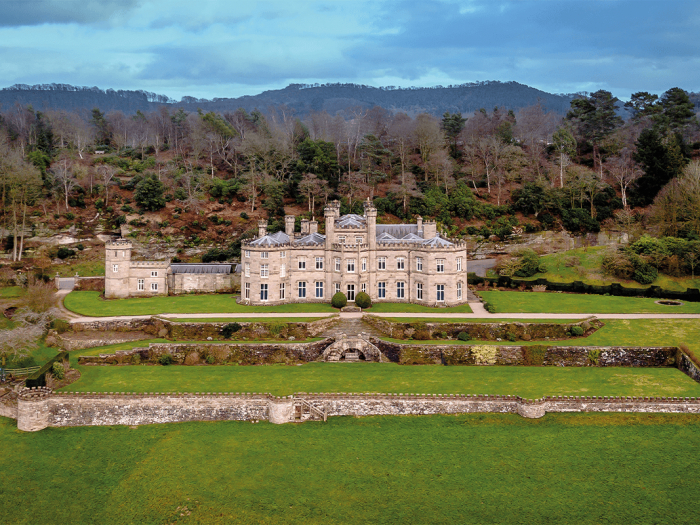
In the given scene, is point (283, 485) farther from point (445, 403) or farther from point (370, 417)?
point (445, 403)

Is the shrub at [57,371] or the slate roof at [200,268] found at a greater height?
the slate roof at [200,268]

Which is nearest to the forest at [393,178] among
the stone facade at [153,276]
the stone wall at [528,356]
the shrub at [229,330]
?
the stone facade at [153,276]

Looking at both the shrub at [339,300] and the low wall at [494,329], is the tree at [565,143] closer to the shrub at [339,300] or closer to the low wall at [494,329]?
the low wall at [494,329]

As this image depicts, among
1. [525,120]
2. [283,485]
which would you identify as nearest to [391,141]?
[525,120]

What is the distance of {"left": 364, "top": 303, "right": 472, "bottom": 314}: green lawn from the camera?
44.6 metres

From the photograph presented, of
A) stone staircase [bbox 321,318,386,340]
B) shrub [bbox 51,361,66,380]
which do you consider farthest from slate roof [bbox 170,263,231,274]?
shrub [bbox 51,361,66,380]

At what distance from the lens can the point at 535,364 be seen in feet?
121

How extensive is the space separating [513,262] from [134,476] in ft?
146

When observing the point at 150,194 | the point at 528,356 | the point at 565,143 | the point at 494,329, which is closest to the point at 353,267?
the point at 494,329

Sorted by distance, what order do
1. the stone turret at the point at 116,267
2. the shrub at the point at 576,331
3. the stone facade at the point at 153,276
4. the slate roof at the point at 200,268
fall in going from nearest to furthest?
the shrub at the point at 576,331
the stone turret at the point at 116,267
the stone facade at the point at 153,276
the slate roof at the point at 200,268

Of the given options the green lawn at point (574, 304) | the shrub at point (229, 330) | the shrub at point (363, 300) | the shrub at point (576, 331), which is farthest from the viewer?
the shrub at point (363, 300)

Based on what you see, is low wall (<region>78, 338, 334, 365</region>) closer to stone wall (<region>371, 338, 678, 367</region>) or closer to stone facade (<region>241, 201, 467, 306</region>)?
stone wall (<region>371, 338, 678, 367</region>)

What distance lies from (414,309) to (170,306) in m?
20.3

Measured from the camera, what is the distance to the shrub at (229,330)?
4022cm
